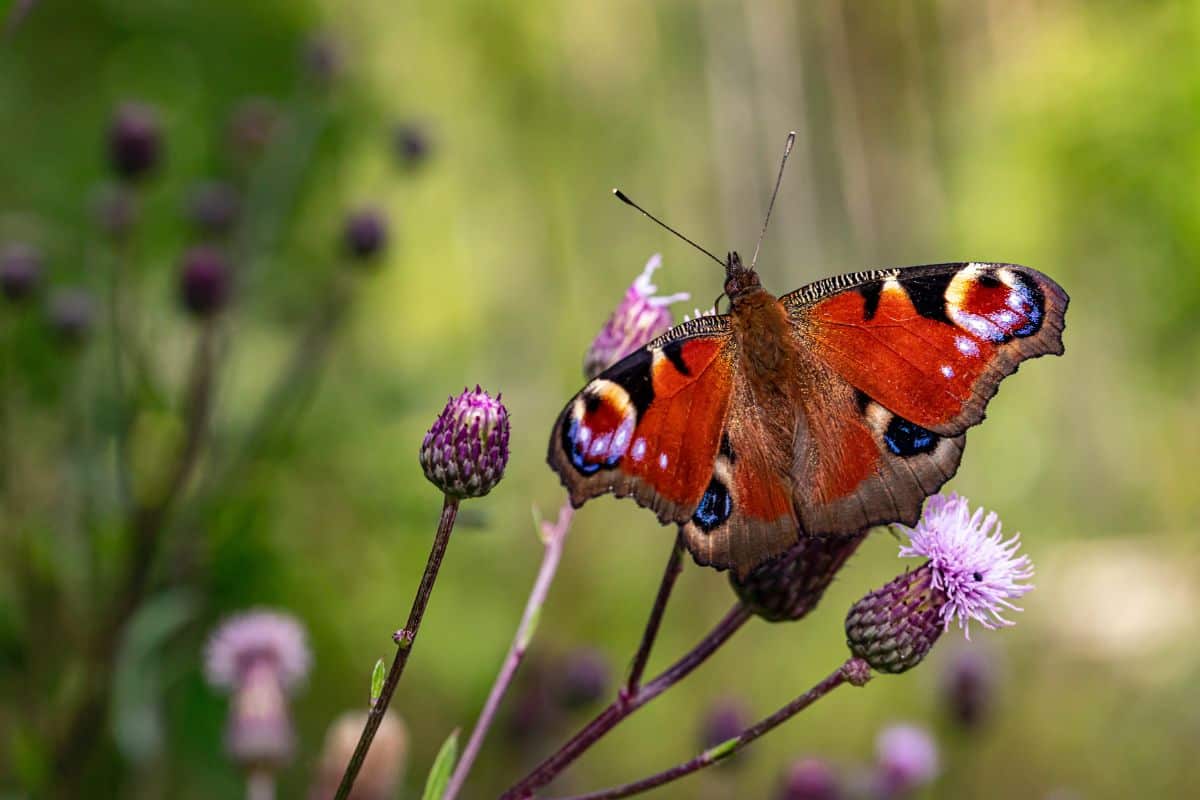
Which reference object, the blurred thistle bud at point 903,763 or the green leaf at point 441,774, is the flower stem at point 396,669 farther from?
the blurred thistle bud at point 903,763

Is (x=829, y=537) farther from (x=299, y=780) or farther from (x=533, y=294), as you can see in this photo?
(x=533, y=294)

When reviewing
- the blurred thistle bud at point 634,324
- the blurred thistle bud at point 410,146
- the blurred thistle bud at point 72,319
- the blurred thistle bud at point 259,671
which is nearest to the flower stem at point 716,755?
the blurred thistle bud at point 634,324

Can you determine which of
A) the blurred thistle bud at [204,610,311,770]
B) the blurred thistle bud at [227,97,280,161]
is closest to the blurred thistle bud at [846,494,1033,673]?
the blurred thistle bud at [204,610,311,770]

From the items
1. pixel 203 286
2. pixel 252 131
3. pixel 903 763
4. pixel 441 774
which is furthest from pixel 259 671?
pixel 252 131

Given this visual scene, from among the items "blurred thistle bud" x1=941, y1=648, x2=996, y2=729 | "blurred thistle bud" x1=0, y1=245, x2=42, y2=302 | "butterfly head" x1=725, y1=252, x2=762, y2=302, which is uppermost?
"blurred thistle bud" x1=0, y1=245, x2=42, y2=302

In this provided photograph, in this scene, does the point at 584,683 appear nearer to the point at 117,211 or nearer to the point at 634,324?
the point at 634,324

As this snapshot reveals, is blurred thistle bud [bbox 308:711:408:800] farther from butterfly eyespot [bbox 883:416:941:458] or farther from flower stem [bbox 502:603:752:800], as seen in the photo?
butterfly eyespot [bbox 883:416:941:458]
